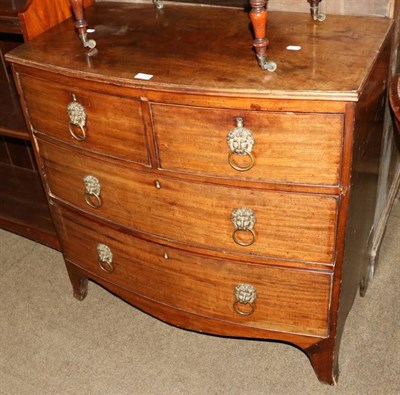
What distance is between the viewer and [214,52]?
1836 mm

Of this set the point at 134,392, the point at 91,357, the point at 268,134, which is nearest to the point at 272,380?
the point at 134,392

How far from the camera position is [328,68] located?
1653 millimetres

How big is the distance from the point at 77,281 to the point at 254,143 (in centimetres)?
123

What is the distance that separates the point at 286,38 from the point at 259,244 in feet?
2.06

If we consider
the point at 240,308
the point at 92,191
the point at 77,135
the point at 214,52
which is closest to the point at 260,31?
the point at 214,52

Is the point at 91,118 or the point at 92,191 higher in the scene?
the point at 91,118

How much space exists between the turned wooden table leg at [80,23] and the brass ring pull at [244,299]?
0.90 meters

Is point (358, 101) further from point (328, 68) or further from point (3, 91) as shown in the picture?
point (3, 91)

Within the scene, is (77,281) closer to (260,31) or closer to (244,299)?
(244,299)

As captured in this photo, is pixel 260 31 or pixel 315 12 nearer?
pixel 260 31

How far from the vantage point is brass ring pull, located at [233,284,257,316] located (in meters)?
1.99

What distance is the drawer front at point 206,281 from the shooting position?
76.5 inches

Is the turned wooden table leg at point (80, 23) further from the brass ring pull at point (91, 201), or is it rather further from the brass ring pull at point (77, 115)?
the brass ring pull at point (91, 201)

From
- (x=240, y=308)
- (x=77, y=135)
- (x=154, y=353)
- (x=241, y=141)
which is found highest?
(x=241, y=141)
